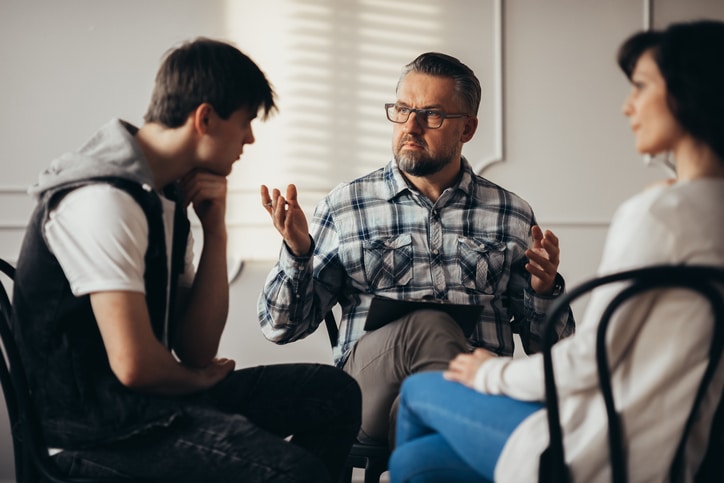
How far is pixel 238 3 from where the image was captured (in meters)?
2.99

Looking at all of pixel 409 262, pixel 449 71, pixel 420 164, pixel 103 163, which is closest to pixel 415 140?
pixel 420 164

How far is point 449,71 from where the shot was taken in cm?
236

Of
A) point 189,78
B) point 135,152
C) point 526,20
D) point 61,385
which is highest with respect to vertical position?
point 526,20

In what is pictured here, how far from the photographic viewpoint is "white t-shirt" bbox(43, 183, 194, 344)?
127cm

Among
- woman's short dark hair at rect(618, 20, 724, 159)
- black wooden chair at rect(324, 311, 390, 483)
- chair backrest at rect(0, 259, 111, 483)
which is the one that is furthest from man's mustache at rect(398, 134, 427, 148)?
chair backrest at rect(0, 259, 111, 483)

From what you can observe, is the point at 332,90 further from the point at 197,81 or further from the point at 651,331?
the point at 651,331

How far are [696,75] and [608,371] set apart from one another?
454 mm

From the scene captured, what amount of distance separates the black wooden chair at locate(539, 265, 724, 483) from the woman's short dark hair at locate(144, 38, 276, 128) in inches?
28.3

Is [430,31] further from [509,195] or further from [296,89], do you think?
[509,195]

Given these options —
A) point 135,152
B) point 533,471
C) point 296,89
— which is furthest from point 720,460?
point 296,89

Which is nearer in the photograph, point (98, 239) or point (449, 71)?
point (98, 239)

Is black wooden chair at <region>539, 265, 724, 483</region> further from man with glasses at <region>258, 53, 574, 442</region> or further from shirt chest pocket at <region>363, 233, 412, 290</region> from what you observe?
shirt chest pocket at <region>363, 233, 412, 290</region>

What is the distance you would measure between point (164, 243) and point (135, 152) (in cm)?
16

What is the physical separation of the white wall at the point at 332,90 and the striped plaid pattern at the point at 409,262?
2.31ft
